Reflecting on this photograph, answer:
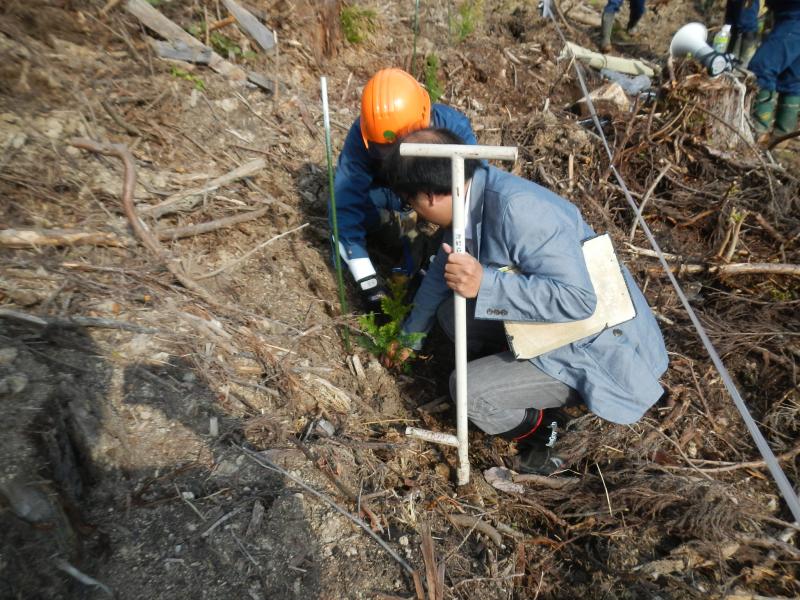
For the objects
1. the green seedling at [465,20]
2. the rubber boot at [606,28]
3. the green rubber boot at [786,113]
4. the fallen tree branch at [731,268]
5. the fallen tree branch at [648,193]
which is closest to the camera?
the fallen tree branch at [731,268]

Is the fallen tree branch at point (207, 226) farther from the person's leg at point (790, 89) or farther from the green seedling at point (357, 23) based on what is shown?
the person's leg at point (790, 89)

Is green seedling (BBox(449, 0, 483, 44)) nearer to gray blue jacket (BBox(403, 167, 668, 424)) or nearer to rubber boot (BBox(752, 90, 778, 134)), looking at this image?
rubber boot (BBox(752, 90, 778, 134))

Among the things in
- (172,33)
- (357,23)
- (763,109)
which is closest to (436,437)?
(172,33)

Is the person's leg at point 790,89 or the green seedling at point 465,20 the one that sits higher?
the green seedling at point 465,20

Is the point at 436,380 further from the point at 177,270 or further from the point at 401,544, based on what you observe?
the point at 177,270

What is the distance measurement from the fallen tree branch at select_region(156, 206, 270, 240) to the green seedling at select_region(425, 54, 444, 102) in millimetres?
3090

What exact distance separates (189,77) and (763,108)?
698 cm

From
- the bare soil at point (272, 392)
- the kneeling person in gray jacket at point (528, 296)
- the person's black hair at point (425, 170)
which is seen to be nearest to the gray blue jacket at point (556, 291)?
the kneeling person in gray jacket at point (528, 296)

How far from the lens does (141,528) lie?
1.83 metres

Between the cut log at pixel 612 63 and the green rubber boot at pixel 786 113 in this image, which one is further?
the cut log at pixel 612 63

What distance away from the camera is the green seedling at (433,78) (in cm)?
557

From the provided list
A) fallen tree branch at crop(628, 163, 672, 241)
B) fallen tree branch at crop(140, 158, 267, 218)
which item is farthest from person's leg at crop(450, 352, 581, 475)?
fallen tree branch at crop(628, 163, 672, 241)

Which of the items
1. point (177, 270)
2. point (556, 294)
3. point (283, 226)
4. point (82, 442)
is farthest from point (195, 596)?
point (283, 226)

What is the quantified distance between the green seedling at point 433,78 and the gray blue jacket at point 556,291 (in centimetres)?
368
